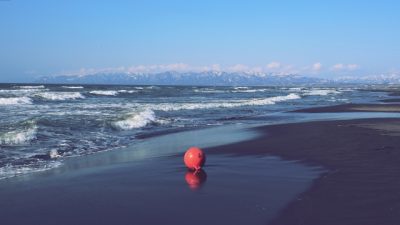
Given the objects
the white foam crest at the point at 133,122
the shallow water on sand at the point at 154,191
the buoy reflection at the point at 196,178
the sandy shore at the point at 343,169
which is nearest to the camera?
the sandy shore at the point at 343,169

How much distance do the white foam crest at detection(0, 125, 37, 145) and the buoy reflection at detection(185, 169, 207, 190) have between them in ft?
24.6

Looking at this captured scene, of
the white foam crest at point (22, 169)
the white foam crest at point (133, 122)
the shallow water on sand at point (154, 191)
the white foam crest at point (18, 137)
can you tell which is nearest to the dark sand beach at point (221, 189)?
the shallow water on sand at point (154, 191)

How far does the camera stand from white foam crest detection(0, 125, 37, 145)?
1467 cm

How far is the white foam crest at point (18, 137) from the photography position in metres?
14.7

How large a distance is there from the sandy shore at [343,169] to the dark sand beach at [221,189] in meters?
0.02

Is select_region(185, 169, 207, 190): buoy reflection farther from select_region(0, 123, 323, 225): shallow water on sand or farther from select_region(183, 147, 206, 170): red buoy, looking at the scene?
select_region(183, 147, 206, 170): red buoy

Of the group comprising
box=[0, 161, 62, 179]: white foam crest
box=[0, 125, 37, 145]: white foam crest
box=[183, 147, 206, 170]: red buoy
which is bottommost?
box=[0, 161, 62, 179]: white foam crest

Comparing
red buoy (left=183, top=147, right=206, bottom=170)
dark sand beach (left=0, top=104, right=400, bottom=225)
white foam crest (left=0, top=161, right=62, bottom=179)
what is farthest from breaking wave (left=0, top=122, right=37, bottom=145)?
red buoy (left=183, top=147, right=206, bottom=170)

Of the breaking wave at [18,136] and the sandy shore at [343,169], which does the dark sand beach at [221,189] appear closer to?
the sandy shore at [343,169]

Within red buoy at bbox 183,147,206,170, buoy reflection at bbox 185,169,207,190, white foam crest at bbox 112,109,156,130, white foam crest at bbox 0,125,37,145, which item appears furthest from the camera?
white foam crest at bbox 112,109,156,130

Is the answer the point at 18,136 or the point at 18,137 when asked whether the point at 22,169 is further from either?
the point at 18,136

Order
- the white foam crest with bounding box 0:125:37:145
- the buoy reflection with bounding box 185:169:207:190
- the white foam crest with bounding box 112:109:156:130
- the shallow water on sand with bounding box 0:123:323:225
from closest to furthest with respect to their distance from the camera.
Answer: the shallow water on sand with bounding box 0:123:323:225 < the buoy reflection with bounding box 185:169:207:190 < the white foam crest with bounding box 0:125:37:145 < the white foam crest with bounding box 112:109:156:130

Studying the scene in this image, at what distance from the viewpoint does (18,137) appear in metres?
15.2

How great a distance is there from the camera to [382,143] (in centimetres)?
1375
